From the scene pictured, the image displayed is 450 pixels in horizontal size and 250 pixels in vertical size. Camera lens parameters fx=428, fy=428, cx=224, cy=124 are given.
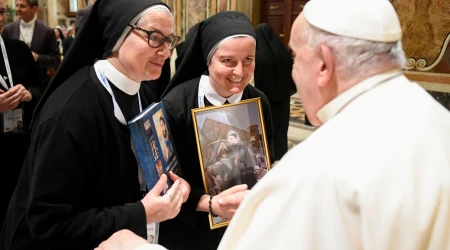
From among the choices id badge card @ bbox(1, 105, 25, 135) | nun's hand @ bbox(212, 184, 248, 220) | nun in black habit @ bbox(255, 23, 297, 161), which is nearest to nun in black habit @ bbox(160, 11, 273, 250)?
nun's hand @ bbox(212, 184, 248, 220)

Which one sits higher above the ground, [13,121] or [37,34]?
[37,34]

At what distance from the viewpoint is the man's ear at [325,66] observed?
1187 mm

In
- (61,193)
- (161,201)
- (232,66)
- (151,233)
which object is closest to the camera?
(61,193)

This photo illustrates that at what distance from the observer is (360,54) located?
1.16 m

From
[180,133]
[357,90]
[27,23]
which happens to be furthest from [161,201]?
[27,23]

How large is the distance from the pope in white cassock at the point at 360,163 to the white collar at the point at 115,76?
0.87 metres

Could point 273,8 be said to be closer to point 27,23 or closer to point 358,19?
point 27,23

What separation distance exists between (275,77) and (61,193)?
387 centimetres

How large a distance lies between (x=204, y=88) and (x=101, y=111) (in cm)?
83

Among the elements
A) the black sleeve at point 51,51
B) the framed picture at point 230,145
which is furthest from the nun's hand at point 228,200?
the black sleeve at point 51,51

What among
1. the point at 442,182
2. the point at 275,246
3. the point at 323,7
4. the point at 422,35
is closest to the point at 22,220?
the point at 275,246

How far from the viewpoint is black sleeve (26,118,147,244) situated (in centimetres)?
151

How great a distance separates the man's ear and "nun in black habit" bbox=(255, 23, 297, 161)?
3856mm

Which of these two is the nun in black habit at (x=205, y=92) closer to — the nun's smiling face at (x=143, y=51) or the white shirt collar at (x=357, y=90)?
the nun's smiling face at (x=143, y=51)
